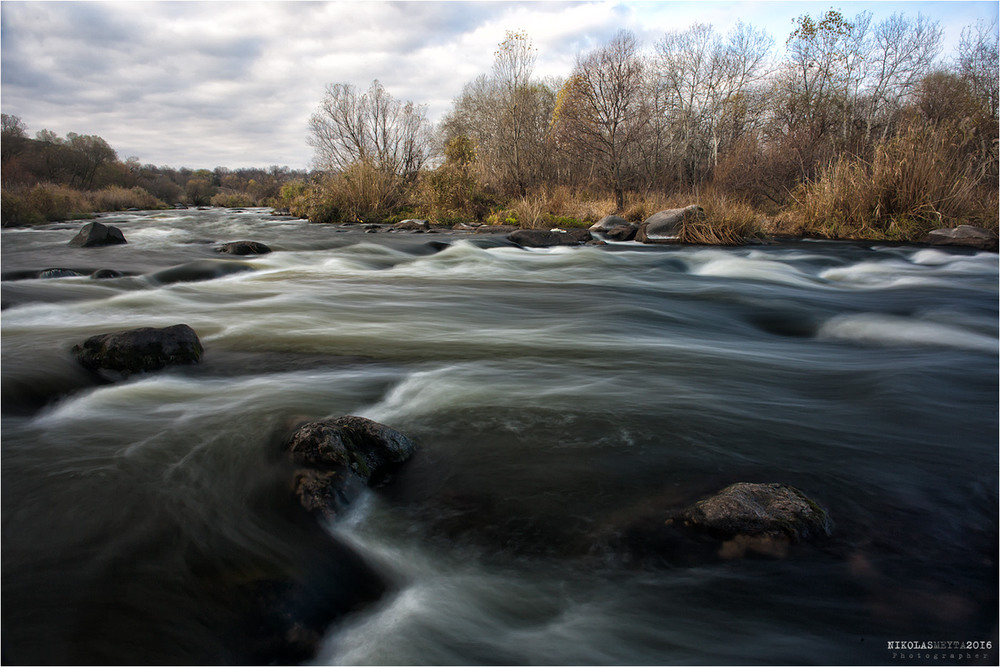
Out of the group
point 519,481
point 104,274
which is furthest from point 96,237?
point 519,481

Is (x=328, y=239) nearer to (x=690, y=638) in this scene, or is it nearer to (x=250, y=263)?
(x=250, y=263)

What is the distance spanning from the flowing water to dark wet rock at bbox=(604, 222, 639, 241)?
9184mm

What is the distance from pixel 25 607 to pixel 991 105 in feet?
105

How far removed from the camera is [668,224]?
1341cm

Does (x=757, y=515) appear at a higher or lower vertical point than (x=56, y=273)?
lower

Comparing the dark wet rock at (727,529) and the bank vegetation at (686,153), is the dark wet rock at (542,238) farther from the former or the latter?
the dark wet rock at (727,529)

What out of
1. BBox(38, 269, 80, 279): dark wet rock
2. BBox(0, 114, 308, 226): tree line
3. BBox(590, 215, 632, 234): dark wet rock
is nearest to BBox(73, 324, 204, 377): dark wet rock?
BBox(38, 269, 80, 279): dark wet rock

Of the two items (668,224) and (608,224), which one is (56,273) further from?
(608,224)

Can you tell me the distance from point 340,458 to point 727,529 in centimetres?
146

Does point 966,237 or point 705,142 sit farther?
point 705,142

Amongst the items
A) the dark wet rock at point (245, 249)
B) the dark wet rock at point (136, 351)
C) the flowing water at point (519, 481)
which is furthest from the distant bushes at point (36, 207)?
the dark wet rock at point (136, 351)

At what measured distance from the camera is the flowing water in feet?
5.22

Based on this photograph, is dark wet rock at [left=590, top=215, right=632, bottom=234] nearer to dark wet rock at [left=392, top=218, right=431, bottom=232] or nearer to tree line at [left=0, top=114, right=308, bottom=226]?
dark wet rock at [left=392, top=218, right=431, bottom=232]

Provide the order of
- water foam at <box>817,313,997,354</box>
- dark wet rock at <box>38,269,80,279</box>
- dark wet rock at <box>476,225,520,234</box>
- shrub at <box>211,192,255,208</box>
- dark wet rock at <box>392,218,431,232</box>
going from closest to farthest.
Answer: water foam at <box>817,313,997,354</box> < dark wet rock at <box>38,269,80,279</box> < dark wet rock at <box>476,225,520,234</box> < dark wet rock at <box>392,218,431,232</box> < shrub at <box>211,192,255,208</box>
